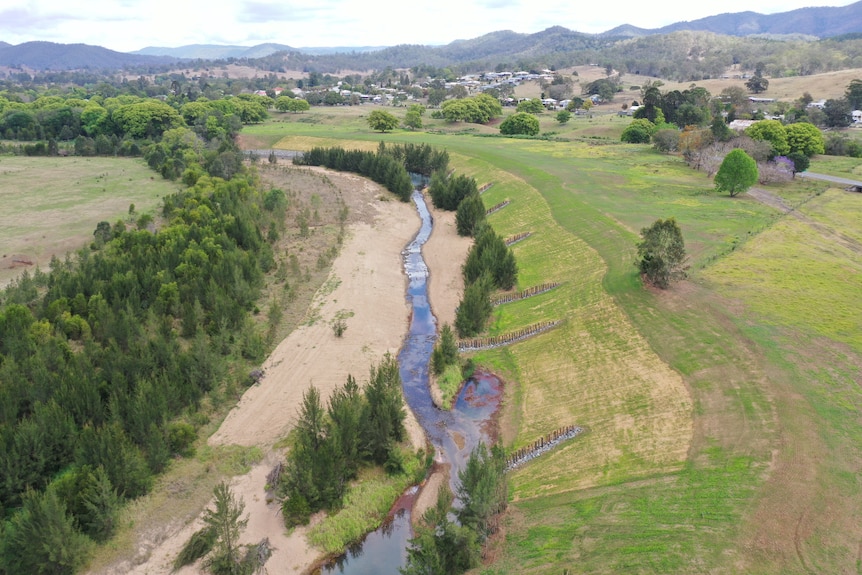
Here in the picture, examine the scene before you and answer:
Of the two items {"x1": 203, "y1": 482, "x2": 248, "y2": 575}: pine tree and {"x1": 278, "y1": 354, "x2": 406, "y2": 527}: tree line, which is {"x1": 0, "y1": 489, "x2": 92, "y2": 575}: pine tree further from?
{"x1": 278, "y1": 354, "x2": 406, "y2": 527}: tree line

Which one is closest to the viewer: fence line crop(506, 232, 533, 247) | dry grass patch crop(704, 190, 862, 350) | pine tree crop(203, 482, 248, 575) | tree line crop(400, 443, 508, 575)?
tree line crop(400, 443, 508, 575)

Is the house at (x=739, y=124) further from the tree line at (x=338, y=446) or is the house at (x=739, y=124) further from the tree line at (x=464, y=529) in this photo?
the tree line at (x=464, y=529)

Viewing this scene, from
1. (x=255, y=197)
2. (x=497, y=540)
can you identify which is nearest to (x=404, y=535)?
(x=497, y=540)

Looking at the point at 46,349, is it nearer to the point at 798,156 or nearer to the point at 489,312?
the point at 489,312

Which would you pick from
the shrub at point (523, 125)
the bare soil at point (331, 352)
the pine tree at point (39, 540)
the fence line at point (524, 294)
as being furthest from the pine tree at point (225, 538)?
the shrub at point (523, 125)

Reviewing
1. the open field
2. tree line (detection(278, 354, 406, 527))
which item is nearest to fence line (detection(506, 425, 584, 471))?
tree line (detection(278, 354, 406, 527))

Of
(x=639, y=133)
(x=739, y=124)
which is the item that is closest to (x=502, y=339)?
(x=639, y=133)
